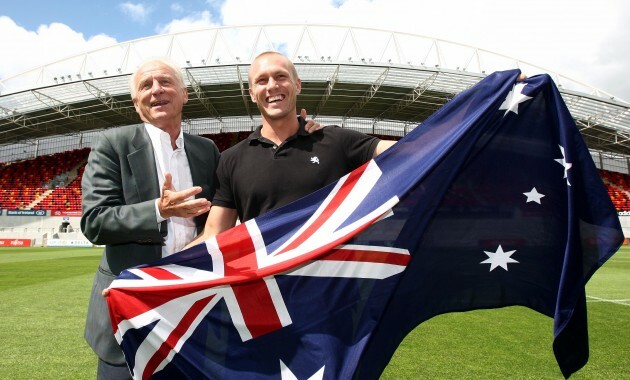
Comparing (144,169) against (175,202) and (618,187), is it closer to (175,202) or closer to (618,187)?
(175,202)

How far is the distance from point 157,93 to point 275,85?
553 millimetres

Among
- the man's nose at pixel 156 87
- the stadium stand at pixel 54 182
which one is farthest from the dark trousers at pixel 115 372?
the stadium stand at pixel 54 182

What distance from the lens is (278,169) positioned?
2.12m

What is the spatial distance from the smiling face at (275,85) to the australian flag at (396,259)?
0.46 meters

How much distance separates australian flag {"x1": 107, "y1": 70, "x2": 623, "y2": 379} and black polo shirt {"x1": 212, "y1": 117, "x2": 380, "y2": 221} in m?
0.08

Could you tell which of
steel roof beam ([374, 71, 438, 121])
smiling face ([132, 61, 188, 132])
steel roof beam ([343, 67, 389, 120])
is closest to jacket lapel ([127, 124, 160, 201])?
smiling face ([132, 61, 188, 132])

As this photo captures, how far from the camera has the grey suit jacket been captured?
5.68ft

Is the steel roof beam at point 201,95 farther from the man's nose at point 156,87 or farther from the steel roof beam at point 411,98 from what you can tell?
the man's nose at point 156,87

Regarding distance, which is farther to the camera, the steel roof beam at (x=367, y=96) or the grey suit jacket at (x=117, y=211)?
the steel roof beam at (x=367, y=96)

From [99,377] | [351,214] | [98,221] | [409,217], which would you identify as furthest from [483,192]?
[99,377]

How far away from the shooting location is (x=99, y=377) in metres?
1.85

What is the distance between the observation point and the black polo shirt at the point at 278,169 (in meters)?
2.12

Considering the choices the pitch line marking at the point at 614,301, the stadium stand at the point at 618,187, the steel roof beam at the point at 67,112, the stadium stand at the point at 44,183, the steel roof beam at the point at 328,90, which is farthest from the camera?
the stadium stand at the point at 618,187

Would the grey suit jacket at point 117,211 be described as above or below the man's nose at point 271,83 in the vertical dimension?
below
